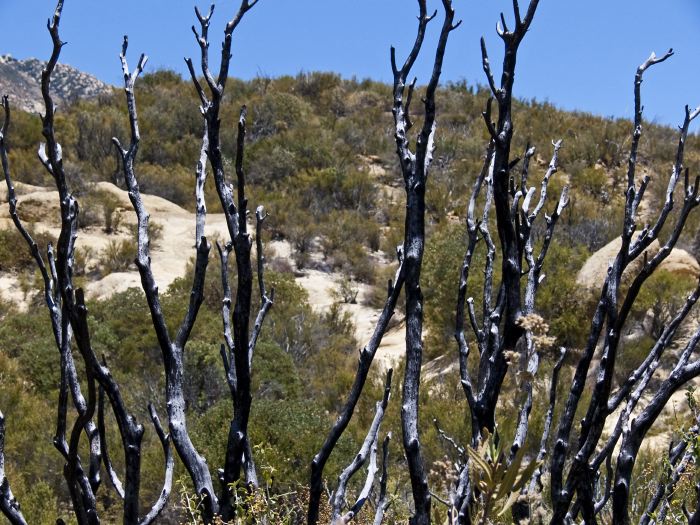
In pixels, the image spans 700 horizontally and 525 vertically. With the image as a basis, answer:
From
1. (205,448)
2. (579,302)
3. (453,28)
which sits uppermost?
(453,28)

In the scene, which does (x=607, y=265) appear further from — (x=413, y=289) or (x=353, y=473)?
(x=413, y=289)

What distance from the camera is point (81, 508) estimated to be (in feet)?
4.00

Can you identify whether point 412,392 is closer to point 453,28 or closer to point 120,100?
point 453,28

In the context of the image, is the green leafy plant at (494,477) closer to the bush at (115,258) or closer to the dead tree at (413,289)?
the dead tree at (413,289)

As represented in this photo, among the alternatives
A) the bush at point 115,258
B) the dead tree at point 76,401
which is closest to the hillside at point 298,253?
the bush at point 115,258

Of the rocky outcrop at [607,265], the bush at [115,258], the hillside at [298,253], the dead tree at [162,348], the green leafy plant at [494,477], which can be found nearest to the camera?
the green leafy plant at [494,477]

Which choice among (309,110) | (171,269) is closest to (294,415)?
(171,269)

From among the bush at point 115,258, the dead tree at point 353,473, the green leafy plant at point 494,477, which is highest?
the green leafy plant at point 494,477

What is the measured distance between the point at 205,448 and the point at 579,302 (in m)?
4.67

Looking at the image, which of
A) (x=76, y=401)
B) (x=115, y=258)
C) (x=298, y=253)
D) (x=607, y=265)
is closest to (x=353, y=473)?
(x=76, y=401)

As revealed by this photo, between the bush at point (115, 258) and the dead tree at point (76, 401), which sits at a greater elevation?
the dead tree at point (76, 401)

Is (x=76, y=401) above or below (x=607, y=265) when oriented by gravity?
below

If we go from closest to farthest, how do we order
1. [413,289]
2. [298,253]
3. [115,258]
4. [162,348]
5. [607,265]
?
1. [413,289]
2. [162,348]
3. [607,265]
4. [115,258]
5. [298,253]

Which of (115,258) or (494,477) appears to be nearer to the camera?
(494,477)
